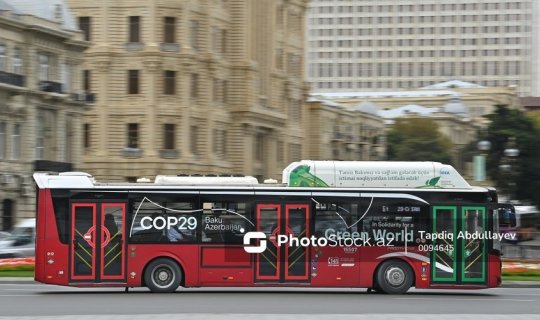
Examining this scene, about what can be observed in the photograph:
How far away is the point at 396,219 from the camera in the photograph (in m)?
31.3

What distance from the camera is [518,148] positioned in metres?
102

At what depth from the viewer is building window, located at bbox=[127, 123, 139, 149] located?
7975cm

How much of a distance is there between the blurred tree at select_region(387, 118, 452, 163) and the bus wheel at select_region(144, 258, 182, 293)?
290 ft

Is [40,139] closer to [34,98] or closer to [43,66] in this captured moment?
[34,98]

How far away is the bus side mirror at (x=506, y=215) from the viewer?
31312 millimetres

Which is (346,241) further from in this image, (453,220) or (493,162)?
(493,162)

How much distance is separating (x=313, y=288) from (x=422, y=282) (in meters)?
3.93

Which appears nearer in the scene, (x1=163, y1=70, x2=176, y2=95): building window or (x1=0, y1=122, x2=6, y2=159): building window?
(x1=0, y1=122, x2=6, y2=159): building window

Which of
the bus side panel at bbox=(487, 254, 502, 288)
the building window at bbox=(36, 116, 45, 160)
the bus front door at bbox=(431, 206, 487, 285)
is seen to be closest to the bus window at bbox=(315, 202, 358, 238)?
the bus front door at bbox=(431, 206, 487, 285)

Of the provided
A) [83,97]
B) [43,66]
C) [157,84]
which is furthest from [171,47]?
[43,66]

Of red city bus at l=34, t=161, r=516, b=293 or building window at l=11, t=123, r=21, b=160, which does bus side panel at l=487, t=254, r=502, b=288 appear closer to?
red city bus at l=34, t=161, r=516, b=293

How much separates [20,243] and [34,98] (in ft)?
67.2

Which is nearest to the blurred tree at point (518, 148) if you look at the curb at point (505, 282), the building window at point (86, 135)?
the building window at point (86, 135)

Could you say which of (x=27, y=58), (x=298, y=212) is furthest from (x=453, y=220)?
(x=27, y=58)
